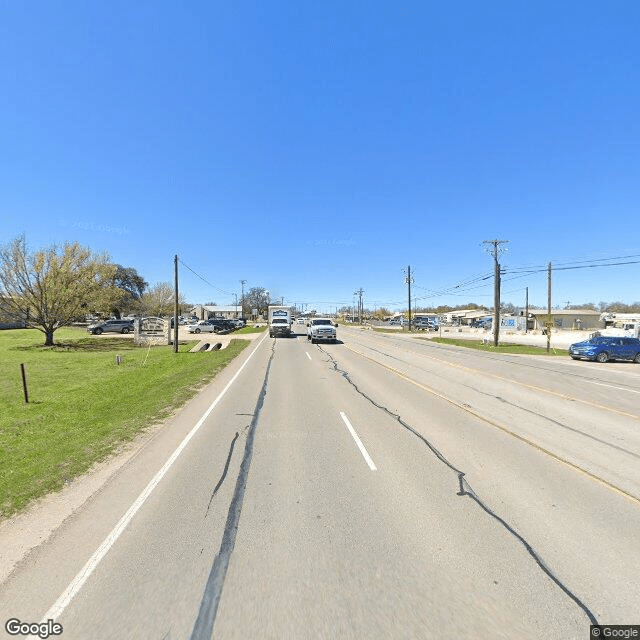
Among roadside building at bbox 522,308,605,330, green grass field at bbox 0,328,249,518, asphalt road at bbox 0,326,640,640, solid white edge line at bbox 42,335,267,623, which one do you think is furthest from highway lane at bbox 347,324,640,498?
roadside building at bbox 522,308,605,330

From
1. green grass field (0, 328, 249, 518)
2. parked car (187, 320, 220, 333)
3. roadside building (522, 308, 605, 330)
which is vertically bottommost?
green grass field (0, 328, 249, 518)

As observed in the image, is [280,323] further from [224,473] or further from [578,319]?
[578,319]

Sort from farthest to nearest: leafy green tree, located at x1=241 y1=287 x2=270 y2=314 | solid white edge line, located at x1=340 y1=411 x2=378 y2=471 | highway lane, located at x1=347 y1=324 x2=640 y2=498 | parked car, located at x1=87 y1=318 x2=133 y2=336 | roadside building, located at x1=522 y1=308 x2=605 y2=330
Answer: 1. leafy green tree, located at x1=241 y1=287 x2=270 y2=314
2. roadside building, located at x1=522 y1=308 x2=605 y2=330
3. parked car, located at x1=87 y1=318 x2=133 y2=336
4. highway lane, located at x1=347 y1=324 x2=640 y2=498
5. solid white edge line, located at x1=340 y1=411 x2=378 y2=471

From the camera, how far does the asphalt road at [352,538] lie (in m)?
2.87

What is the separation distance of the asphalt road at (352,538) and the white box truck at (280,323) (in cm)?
3231

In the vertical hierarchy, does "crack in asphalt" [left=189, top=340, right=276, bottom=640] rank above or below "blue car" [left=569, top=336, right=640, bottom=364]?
below

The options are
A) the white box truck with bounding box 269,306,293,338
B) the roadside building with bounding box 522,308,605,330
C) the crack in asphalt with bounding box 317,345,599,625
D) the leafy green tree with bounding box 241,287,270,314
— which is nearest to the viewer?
the crack in asphalt with bounding box 317,345,599,625

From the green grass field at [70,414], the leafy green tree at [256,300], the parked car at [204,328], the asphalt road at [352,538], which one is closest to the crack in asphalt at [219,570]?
the asphalt road at [352,538]

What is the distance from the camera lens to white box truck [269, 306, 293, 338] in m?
40.4

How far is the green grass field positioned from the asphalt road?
98 cm

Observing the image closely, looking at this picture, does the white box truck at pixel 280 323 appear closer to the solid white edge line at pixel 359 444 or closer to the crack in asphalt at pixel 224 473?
the solid white edge line at pixel 359 444

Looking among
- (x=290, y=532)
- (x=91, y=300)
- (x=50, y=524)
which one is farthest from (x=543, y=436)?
(x=91, y=300)

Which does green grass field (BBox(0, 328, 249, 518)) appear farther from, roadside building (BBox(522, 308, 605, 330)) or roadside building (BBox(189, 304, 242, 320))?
roadside building (BBox(189, 304, 242, 320))

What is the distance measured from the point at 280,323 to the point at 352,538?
123ft
